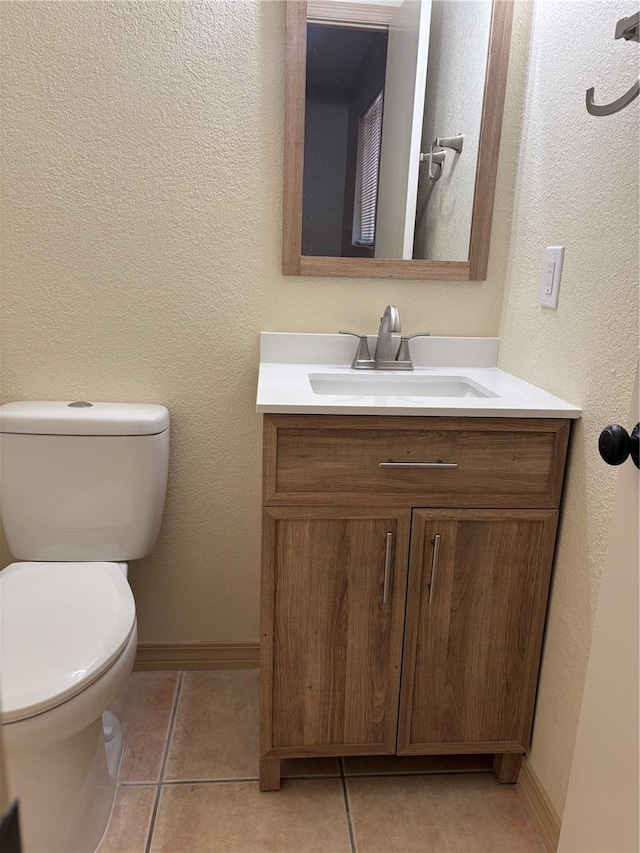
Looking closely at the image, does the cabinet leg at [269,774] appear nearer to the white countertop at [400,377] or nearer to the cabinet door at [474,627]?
the cabinet door at [474,627]

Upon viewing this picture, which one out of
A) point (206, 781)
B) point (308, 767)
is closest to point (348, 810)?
point (308, 767)

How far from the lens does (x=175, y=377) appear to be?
1787 mm

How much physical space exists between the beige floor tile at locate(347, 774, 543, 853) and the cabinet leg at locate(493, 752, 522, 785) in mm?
21

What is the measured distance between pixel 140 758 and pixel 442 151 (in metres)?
1.67

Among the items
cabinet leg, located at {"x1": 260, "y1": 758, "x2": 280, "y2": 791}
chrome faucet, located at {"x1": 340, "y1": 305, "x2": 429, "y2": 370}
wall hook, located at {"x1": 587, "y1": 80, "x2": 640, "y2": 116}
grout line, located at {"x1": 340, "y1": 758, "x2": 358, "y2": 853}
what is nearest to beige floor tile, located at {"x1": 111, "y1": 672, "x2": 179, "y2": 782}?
cabinet leg, located at {"x1": 260, "y1": 758, "x2": 280, "y2": 791}

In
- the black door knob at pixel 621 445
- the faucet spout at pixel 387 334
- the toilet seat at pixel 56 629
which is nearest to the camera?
the black door knob at pixel 621 445

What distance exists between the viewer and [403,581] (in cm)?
143

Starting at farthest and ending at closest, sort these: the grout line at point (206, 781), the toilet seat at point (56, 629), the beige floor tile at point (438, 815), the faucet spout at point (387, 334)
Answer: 1. the faucet spout at point (387, 334)
2. the grout line at point (206, 781)
3. the beige floor tile at point (438, 815)
4. the toilet seat at point (56, 629)

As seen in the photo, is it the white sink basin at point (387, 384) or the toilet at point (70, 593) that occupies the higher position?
the white sink basin at point (387, 384)

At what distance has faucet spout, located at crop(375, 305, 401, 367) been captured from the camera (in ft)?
5.48

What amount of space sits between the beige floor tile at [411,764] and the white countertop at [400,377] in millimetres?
886

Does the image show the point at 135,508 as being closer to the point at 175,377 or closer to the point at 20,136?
the point at 175,377

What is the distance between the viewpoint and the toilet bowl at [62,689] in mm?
1159

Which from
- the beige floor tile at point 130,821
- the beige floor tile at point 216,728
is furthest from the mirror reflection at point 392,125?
the beige floor tile at point 130,821
